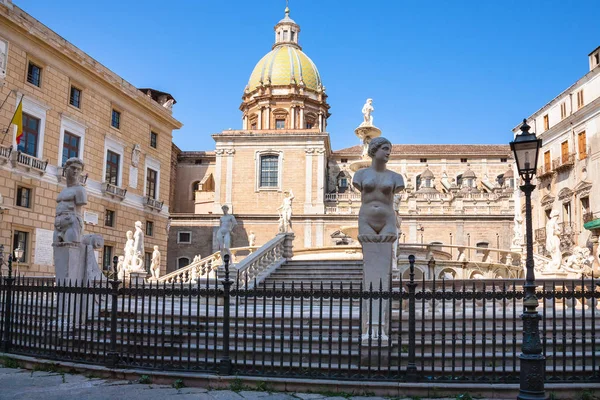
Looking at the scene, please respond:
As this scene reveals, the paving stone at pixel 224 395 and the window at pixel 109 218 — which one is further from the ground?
the window at pixel 109 218

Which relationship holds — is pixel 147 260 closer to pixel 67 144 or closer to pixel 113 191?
pixel 113 191

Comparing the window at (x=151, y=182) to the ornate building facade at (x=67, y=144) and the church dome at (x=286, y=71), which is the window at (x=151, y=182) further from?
the church dome at (x=286, y=71)

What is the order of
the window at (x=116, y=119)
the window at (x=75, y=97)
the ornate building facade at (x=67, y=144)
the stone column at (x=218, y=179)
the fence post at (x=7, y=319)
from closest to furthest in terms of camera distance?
the fence post at (x=7, y=319) → the ornate building facade at (x=67, y=144) → the window at (x=75, y=97) → the window at (x=116, y=119) → the stone column at (x=218, y=179)

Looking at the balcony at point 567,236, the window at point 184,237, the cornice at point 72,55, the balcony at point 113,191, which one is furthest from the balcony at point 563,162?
the window at point 184,237

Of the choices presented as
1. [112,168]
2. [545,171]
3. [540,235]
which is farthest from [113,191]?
[545,171]

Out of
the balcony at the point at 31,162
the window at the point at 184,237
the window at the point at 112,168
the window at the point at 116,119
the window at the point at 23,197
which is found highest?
the window at the point at 116,119

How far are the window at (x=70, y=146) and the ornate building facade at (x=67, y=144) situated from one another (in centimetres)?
5

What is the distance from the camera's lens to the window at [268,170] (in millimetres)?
49344

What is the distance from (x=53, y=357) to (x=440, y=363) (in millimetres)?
5215

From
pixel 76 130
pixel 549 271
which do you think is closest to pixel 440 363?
pixel 549 271

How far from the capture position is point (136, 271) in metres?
18.7

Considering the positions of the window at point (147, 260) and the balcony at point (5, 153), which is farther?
the window at point (147, 260)

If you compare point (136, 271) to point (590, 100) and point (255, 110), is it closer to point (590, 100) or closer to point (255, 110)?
point (590, 100)

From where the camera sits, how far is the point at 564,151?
38000mm
